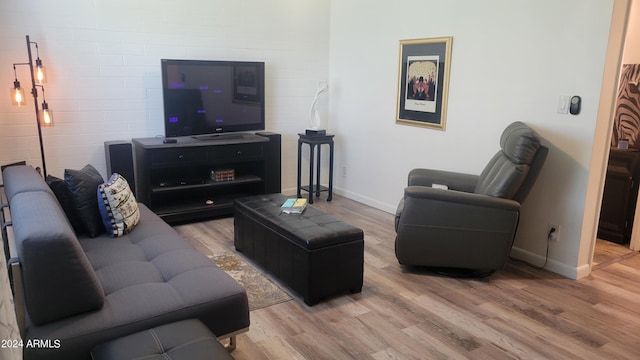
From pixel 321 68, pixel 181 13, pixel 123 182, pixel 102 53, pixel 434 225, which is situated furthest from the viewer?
pixel 321 68

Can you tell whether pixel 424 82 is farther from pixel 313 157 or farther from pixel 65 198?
pixel 65 198

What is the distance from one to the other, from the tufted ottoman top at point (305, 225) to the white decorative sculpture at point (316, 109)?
6.27 ft

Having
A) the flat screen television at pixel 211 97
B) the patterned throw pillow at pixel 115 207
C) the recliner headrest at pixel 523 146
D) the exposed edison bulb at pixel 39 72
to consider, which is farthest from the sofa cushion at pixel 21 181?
the recliner headrest at pixel 523 146

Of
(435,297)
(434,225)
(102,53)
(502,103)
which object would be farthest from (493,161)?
(102,53)

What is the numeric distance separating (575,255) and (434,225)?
3.52 ft

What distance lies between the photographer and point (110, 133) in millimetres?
4402

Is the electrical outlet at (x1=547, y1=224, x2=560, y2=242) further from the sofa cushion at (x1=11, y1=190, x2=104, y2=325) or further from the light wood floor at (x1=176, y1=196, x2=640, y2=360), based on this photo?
the sofa cushion at (x1=11, y1=190, x2=104, y2=325)

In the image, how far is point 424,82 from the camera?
14.4 ft

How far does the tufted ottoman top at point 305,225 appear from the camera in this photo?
9.41 feet

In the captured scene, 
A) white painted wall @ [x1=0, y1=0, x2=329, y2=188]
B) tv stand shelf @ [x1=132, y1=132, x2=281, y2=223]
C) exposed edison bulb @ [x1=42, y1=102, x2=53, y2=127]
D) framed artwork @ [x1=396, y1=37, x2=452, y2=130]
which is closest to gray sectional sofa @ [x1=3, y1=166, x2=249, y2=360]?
exposed edison bulb @ [x1=42, y1=102, x2=53, y2=127]

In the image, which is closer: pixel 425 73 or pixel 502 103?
pixel 502 103

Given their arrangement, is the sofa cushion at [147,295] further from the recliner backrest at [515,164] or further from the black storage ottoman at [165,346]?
the recliner backrest at [515,164]

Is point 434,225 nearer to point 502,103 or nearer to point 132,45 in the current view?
point 502,103

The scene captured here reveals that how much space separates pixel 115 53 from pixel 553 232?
158 inches
